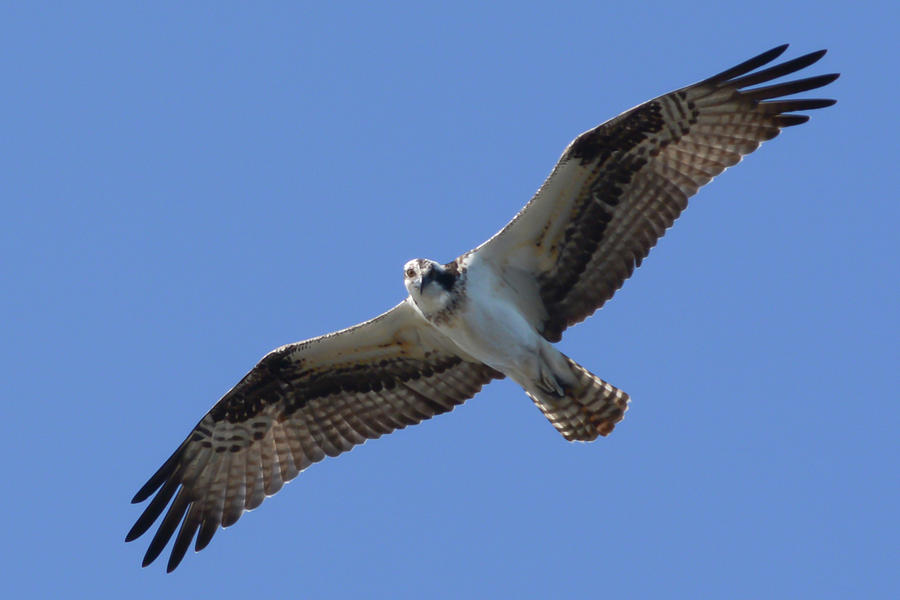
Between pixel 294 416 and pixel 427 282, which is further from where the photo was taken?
pixel 294 416

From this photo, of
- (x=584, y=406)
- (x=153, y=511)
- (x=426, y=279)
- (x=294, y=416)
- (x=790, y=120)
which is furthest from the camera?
(x=294, y=416)

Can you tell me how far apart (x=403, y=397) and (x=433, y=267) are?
6.47ft

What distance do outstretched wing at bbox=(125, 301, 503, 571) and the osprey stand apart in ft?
0.04

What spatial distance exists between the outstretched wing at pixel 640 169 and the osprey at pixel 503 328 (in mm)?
13

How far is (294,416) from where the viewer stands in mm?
13836

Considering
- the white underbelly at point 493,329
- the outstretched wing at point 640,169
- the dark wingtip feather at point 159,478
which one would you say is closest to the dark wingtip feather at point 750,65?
the outstretched wing at point 640,169

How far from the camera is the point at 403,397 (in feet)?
45.1

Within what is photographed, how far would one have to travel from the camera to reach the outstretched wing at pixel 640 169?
12.5 meters

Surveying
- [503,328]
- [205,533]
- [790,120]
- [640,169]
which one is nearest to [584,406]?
[503,328]

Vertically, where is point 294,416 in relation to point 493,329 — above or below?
above

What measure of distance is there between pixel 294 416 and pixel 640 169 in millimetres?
4175

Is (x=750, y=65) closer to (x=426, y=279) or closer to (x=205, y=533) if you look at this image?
(x=426, y=279)

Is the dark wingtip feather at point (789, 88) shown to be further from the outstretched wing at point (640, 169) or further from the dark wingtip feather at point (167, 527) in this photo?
the dark wingtip feather at point (167, 527)

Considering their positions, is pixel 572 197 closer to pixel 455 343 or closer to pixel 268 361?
pixel 455 343
